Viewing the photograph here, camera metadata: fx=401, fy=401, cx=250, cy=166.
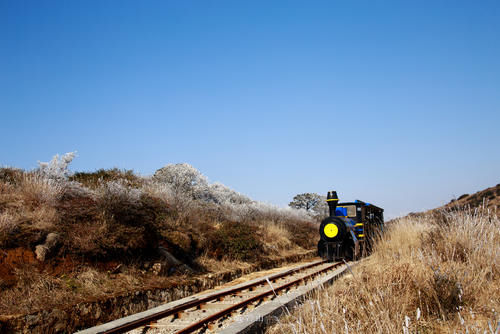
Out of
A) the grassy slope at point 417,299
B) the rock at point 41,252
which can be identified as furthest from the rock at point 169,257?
the grassy slope at point 417,299

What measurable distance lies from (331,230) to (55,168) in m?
11.1

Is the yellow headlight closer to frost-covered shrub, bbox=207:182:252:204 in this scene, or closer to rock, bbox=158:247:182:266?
rock, bbox=158:247:182:266

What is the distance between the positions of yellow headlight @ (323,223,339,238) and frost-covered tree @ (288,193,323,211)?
30.6m

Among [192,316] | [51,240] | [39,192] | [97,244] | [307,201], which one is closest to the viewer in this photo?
[192,316]

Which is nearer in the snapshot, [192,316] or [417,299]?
[417,299]

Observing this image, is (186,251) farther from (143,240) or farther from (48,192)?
(48,192)

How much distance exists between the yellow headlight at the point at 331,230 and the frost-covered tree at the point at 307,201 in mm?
30647

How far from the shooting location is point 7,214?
9031mm

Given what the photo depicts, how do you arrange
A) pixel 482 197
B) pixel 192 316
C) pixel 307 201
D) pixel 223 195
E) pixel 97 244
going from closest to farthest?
1. pixel 192 316
2. pixel 97 244
3. pixel 223 195
4. pixel 482 197
5. pixel 307 201

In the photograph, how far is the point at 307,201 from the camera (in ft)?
158

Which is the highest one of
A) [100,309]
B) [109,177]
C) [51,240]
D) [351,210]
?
[109,177]

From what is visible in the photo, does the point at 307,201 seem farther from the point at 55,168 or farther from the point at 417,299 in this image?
the point at 417,299

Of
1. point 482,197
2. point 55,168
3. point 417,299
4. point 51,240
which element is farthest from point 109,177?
point 482,197

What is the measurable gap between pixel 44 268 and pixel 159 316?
2.99 m
